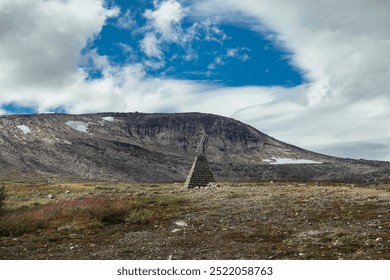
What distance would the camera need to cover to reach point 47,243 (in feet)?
72.4

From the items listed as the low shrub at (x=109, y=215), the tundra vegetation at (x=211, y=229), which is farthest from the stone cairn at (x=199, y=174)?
the low shrub at (x=109, y=215)

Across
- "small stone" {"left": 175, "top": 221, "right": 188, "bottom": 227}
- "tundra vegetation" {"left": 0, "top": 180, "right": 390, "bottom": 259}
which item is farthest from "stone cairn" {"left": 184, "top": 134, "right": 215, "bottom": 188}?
"small stone" {"left": 175, "top": 221, "right": 188, "bottom": 227}

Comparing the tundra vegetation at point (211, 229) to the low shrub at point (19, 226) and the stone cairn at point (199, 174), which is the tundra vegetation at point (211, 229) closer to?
the low shrub at point (19, 226)

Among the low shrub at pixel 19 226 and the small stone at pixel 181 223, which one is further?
the small stone at pixel 181 223

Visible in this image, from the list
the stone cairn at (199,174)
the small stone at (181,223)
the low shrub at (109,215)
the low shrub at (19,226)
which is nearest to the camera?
the low shrub at (19,226)

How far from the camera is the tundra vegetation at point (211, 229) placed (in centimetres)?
1808

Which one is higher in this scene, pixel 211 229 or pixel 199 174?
pixel 199 174

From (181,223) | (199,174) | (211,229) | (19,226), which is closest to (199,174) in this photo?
(199,174)

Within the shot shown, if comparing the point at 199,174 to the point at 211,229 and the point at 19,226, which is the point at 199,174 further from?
the point at 19,226

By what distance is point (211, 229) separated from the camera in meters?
24.1

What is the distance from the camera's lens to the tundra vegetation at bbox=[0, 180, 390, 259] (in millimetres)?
18078

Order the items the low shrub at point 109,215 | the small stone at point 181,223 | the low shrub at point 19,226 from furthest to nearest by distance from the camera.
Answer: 1. the low shrub at point 109,215
2. the small stone at point 181,223
3. the low shrub at point 19,226

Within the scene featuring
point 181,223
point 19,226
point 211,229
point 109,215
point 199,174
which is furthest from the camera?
point 199,174

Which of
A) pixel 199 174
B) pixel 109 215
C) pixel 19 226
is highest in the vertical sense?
pixel 199 174
